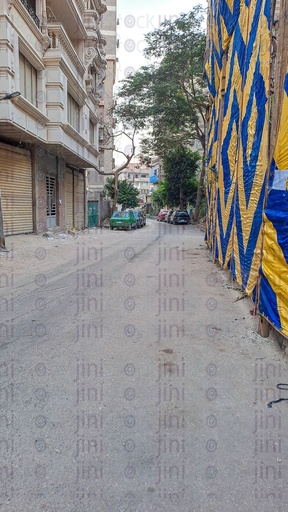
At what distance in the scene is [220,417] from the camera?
8.96 ft

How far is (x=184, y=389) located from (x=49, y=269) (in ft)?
20.7

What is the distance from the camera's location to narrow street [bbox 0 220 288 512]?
204 centimetres

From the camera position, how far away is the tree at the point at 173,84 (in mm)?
22609

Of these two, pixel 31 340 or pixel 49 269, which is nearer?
pixel 31 340

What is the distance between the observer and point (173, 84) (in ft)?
78.7

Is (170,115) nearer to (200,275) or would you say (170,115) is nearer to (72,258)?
(72,258)

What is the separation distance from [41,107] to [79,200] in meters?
9.73

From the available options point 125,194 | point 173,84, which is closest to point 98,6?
point 173,84

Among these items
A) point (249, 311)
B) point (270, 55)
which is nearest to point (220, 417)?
point (249, 311)

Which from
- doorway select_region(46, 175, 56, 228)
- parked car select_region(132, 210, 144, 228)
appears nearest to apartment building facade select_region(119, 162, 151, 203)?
parked car select_region(132, 210, 144, 228)

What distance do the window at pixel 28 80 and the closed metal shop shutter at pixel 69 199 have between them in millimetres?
6874

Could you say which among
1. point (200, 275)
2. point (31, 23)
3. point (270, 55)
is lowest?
point (200, 275)

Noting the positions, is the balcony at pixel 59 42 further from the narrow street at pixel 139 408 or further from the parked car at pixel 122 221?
the narrow street at pixel 139 408

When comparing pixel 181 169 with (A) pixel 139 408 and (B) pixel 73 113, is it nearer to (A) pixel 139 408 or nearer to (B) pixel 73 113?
(B) pixel 73 113
